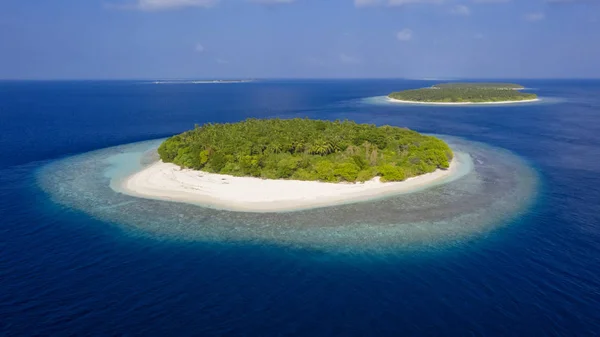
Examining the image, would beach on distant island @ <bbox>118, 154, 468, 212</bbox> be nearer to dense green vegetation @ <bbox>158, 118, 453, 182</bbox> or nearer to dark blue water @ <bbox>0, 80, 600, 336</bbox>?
dense green vegetation @ <bbox>158, 118, 453, 182</bbox>

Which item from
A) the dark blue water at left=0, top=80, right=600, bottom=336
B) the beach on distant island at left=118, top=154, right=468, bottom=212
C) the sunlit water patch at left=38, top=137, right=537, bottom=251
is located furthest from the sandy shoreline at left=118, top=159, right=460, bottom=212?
the dark blue water at left=0, top=80, right=600, bottom=336

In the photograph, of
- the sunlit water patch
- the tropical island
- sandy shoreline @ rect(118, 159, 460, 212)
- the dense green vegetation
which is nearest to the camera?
the sunlit water patch

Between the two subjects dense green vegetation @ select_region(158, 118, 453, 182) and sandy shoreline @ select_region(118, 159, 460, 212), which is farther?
dense green vegetation @ select_region(158, 118, 453, 182)

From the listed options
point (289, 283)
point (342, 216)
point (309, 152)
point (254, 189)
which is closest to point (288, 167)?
point (254, 189)

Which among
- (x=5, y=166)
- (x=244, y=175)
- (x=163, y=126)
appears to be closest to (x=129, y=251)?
(x=244, y=175)

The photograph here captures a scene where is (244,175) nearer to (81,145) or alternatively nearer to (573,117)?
(81,145)

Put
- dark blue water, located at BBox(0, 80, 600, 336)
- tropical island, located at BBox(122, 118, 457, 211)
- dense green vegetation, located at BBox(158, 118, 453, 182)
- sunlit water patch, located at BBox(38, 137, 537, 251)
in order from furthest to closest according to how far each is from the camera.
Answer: dense green vegetation, located at BBox(158, 118, 453, 182) → tropical island, located at BBox(122, 118, 457, 211) → sunlit water patch, located at BBox(38, 137, 537, 251) → dark blue water, located at BBox(0, 80, 600, 336)

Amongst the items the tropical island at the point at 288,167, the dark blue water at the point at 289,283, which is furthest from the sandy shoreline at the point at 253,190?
the dark blue water at the point at 289,283
